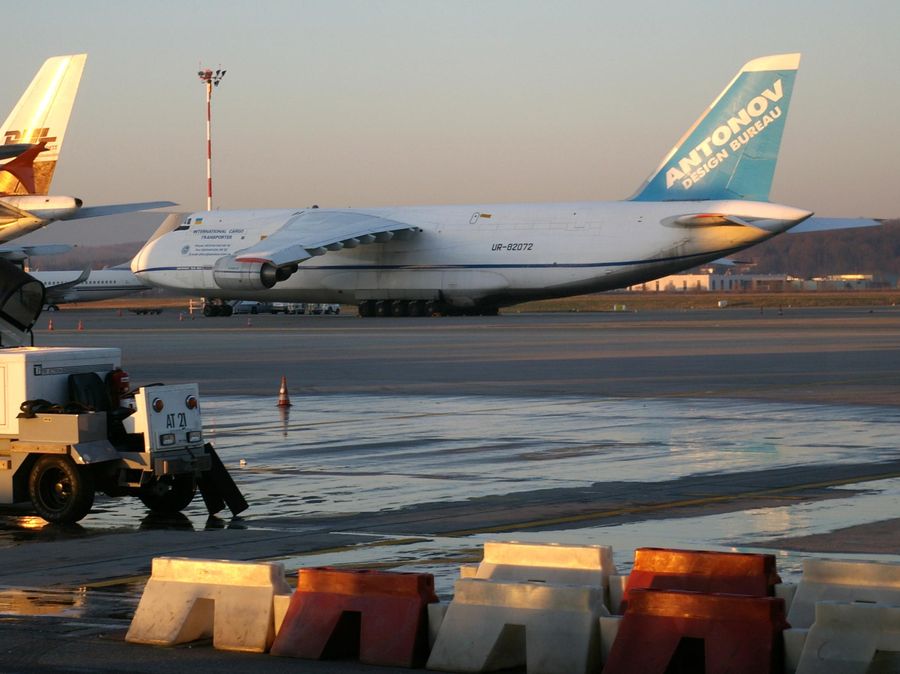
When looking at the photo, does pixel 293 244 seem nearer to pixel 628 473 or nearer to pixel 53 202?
pixel 53 202

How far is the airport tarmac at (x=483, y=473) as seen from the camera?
10.7m

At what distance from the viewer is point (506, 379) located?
100 feet

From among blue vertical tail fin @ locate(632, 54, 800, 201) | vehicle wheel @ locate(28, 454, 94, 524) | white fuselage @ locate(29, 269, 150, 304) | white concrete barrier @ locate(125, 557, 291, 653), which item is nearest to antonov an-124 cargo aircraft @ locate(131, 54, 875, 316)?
blue vertical tail fin @ locate(632, 54, 800, 201)

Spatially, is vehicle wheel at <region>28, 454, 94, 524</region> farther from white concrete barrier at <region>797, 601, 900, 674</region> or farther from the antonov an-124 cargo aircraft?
the antonov an-124 cargo aircraft

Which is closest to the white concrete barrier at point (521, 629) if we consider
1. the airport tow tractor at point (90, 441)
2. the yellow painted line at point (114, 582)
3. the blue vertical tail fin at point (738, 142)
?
the yellow painted line at point (114, 582)

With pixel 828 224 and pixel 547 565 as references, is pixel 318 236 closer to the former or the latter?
pixel 828 224

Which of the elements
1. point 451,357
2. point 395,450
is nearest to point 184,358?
point 451,357

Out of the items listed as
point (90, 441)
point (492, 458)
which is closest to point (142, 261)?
point (492, 458)

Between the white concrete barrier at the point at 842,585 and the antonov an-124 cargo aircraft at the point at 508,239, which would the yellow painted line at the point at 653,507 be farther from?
the antonov an-124 cargo aircraft at the point at 508,239

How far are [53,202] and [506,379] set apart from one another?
31.8 feet

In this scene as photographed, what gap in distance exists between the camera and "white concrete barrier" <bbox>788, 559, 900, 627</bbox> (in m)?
8.00

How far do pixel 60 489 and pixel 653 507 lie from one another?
16.6 feet

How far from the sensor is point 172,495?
13.7 metres

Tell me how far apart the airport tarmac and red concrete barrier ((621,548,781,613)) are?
136 centimetres
